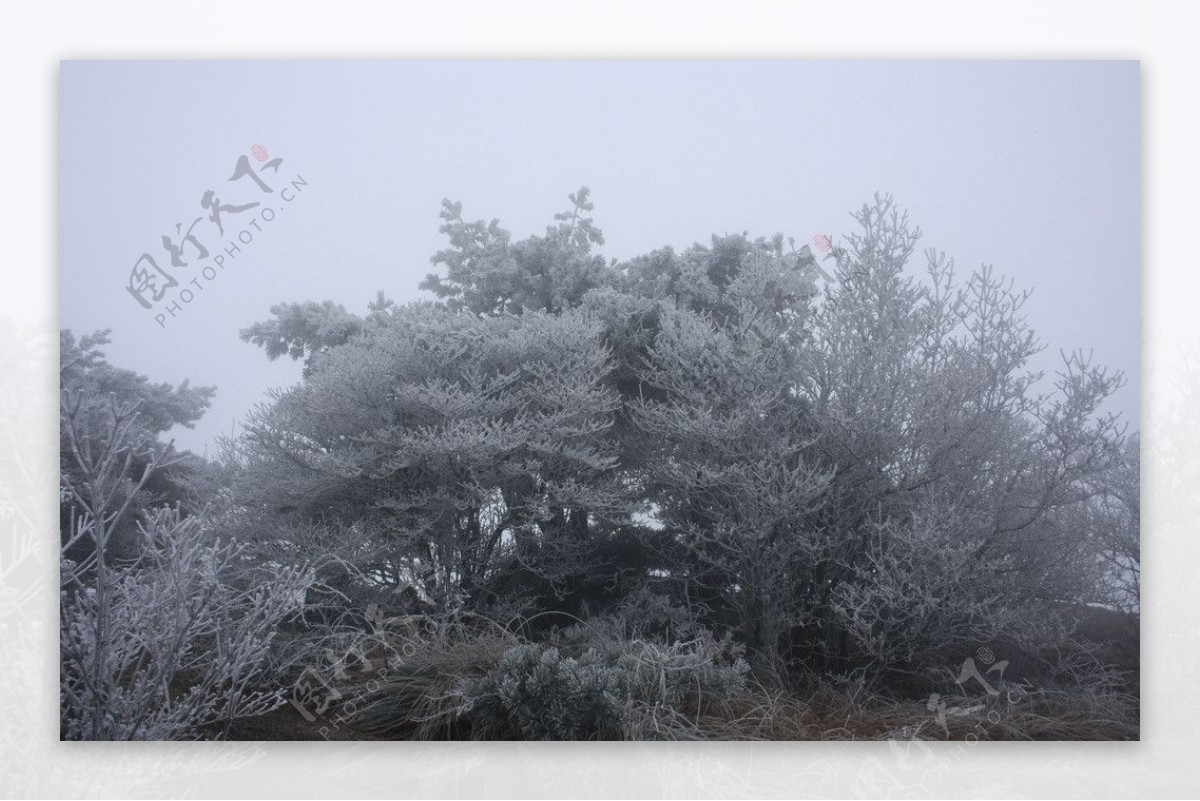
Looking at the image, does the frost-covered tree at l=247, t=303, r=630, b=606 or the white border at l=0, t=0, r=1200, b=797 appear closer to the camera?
the white border at l=0, t=0, r=1200, b=797

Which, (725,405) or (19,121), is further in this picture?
(725,405)

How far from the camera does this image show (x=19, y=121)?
15.9ft

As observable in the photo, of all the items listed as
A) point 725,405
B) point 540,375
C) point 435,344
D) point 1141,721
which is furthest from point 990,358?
point 435,344

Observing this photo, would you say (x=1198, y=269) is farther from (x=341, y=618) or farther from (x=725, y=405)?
(x=341, y=618)

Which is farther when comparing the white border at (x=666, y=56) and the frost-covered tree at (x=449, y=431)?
the frost-covered tree at (x=449, y=431)

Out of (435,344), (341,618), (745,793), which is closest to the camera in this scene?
(745,793)

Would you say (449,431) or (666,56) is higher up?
(666,56)

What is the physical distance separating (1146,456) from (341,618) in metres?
4.03

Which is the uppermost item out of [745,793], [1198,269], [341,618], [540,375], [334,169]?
[334,169]

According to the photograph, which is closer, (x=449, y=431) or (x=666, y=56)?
(x=666, y=56)

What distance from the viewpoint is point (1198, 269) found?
4.80 metres

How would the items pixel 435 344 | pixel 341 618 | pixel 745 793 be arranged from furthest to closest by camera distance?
pixel 435 344
pixel 341 618
pixel 745 793

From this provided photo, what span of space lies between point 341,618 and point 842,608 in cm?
249

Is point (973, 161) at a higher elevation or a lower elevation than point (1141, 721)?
higher
